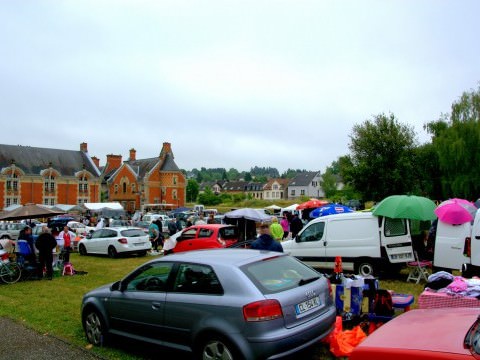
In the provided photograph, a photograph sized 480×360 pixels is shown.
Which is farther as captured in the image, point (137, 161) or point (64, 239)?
point (137, 161)

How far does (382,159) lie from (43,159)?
52.4 meters

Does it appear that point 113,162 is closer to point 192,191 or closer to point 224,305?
point 192,191

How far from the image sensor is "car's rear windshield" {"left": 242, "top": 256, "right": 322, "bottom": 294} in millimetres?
5243

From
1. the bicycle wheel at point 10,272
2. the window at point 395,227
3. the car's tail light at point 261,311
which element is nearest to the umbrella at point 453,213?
the window at point 395,227

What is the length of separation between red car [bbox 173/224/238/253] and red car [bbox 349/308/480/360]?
463 inches

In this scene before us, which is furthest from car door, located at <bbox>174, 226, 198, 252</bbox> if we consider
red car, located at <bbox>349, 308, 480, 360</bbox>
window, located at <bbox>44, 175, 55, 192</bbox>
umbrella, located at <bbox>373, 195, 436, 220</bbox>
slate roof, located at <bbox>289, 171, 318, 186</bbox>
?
slate roof, located at <bbox>289, 171, 318, 186</bbox>

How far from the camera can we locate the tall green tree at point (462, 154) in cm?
3384

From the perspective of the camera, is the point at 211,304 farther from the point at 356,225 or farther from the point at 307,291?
the point at 356,225

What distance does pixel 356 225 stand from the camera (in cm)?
1206

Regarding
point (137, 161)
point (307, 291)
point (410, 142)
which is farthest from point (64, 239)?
point (137, 161)

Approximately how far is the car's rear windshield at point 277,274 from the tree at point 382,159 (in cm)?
2932

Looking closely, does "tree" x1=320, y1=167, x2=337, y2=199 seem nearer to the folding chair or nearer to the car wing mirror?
the folding chair

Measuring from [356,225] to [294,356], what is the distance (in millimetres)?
7491

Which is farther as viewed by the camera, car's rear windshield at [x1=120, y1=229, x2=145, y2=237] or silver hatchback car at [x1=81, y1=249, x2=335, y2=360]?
→ car's rear windshield at [x1=120, y1=229, x2=145, y2=237]
